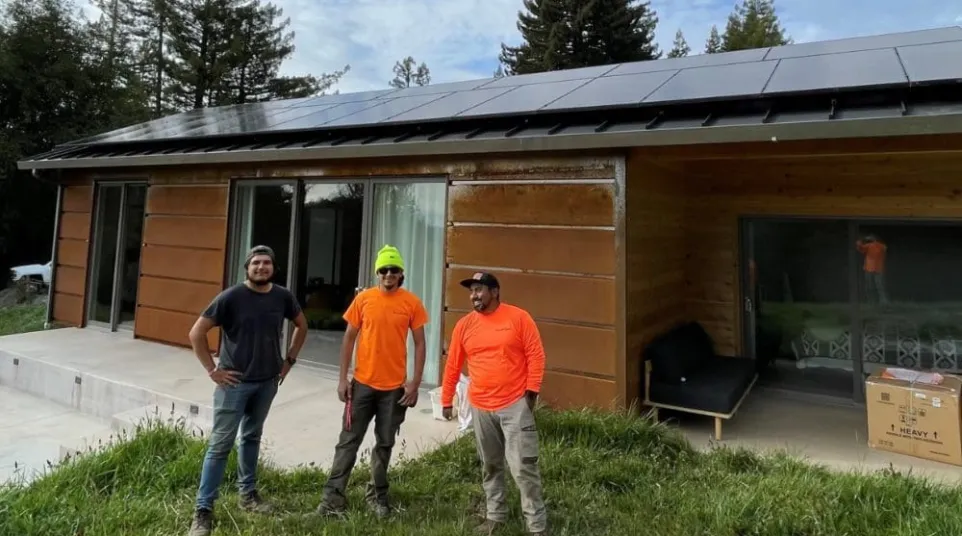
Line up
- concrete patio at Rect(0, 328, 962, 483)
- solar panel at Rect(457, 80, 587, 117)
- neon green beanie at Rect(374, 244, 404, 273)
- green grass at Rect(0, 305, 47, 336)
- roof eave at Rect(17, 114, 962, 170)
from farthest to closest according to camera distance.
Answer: green grass at Rect(0, 305, 47, 336) → solar panel at Rect(457, 80, 587, 117) → concrete patio at Rect(0, 328, 962, 483) → roof eave at Rect(17, 114, 962, 170) → neon green beanie at Rect(374, 244, 404, 273)

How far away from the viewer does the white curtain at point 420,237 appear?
484 centimetres

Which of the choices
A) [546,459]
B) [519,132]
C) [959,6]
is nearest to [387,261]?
[546,459]

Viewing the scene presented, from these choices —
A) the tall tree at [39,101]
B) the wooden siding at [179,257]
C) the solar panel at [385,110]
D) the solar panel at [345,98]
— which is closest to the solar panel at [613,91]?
the solar panel at [385,110]

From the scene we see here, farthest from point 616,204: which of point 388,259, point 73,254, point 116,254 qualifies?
point 73,254

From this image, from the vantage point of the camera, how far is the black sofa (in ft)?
12.7

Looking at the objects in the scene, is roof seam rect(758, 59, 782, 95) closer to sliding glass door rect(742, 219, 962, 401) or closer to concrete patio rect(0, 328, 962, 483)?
sliding glass door rect(742, 219, 962, 401)

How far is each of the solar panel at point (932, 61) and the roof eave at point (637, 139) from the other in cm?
63

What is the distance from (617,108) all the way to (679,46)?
27.5 meters

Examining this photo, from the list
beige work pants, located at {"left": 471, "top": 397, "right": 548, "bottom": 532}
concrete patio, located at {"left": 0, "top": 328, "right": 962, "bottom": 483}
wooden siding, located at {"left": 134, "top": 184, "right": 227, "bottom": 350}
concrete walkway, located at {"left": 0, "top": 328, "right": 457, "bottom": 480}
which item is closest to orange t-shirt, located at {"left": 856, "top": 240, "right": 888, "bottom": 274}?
concrete patio, located at {"left": 0, "top": 328, "right": 962, "bottom": 483}

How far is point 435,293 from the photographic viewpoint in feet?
16.0

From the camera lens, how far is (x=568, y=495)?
272cm

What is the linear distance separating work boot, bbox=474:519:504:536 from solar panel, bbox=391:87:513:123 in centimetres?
337

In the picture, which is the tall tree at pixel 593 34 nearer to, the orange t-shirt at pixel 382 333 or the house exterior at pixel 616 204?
the house exterior at pixel 616 204

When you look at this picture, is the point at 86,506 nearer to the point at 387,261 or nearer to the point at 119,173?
the point at 387,261
